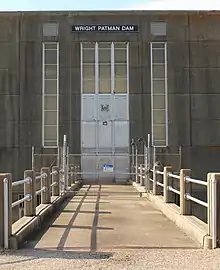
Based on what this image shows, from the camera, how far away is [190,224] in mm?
9695

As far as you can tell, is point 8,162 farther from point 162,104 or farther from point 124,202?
point 124,202

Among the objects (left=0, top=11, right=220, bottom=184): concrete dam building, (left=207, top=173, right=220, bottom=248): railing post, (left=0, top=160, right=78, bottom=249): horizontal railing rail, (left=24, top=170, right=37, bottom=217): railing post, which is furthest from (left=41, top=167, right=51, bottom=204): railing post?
(left=0, top=11, right=220, bottom=184): concrete dam building

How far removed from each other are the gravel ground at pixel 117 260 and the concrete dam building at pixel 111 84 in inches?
1014

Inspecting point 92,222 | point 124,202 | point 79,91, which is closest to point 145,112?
point 79,91

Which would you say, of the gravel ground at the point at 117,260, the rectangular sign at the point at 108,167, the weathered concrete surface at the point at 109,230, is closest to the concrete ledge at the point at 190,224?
the weathered concrete surface at the point at 109,230

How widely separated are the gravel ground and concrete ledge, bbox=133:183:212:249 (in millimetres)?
344

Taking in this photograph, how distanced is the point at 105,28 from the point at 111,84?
3834 mm

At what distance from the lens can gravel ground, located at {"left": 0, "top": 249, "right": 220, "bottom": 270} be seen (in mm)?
6719

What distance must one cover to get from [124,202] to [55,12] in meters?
21.5

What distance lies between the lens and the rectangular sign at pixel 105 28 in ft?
113

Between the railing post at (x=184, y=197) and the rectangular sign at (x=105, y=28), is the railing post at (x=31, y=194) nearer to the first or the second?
the railing post at (x=184, y=197)

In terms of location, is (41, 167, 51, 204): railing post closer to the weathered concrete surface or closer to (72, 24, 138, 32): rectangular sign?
the weathered concrete surface

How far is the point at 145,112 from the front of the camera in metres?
34.1

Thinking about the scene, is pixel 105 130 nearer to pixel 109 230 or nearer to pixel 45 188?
pixel 45 188
